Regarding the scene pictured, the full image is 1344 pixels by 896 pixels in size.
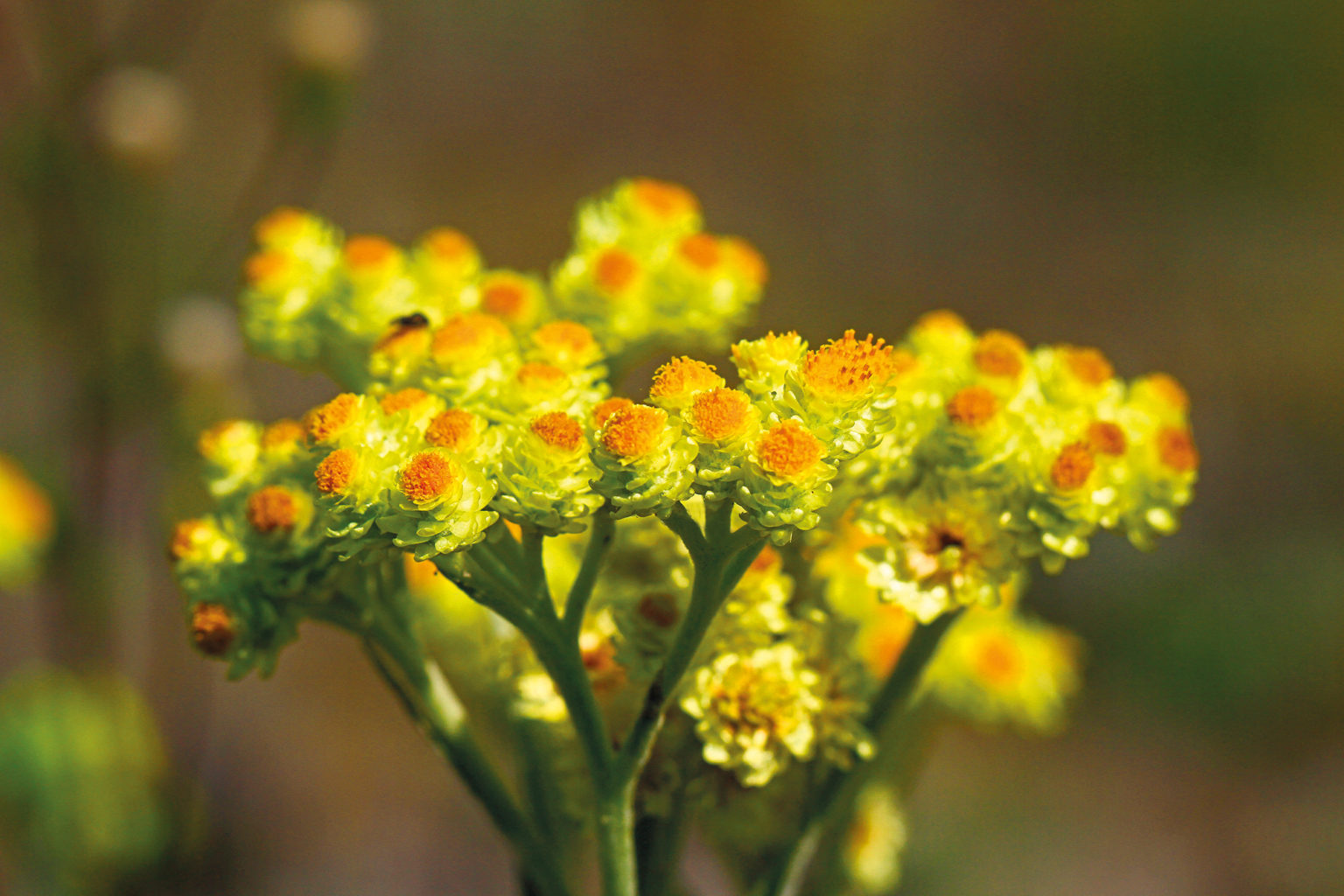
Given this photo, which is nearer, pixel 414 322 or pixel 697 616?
pixel 697 616

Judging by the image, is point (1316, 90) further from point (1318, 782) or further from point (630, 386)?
point (630, 386)

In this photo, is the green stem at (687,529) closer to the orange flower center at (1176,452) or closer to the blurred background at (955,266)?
the orange flower center at (1176,452)

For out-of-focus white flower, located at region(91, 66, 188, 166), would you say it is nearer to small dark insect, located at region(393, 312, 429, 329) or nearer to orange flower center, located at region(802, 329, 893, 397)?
small dark insect, located at region(393, 312, 429, 329)

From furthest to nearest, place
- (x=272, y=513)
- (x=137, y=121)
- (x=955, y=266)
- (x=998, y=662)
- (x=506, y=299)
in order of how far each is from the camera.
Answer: (x=955, y=266)
(x=137, y=121)
(x=998, y=662)
(x=506, y=299)
(x=272, y=513)

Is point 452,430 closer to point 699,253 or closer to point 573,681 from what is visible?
point 573,681

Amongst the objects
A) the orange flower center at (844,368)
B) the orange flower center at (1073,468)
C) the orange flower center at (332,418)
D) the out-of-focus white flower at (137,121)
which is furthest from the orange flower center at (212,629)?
the out-of-focus white flower at (137,121)

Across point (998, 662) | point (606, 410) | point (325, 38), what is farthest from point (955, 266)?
point (606, 410)
